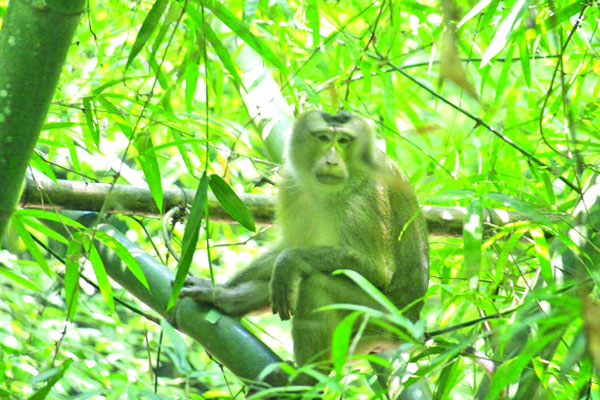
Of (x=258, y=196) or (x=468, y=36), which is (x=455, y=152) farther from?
(x=258, y=196)

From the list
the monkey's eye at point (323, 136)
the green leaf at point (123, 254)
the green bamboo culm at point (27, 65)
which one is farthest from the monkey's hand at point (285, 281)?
the green bamboo culm at point (27, 65)

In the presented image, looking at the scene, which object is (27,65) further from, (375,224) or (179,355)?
(375,224)

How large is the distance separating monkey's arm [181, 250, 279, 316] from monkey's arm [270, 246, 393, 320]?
0.62ft

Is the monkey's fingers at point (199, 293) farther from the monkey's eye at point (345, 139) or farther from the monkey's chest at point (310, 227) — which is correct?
the monkey's eye at point (345, 139)

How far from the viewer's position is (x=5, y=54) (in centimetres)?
173

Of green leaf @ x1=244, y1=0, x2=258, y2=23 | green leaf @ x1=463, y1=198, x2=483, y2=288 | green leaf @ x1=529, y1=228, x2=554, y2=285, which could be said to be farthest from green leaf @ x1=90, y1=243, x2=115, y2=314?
green leaf @ x1=529, y1=228, x2=554, y2=285

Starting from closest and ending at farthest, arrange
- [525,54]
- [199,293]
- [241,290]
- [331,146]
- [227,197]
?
[227,197] < [525,54] < [199,293] < [241,290] < [331,146]

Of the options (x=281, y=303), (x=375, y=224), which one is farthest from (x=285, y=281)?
(x=375, y=224)

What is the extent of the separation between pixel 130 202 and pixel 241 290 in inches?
27.3

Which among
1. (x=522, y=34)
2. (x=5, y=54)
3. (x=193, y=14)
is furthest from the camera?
(x=522, y=34)

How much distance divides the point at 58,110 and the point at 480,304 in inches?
112

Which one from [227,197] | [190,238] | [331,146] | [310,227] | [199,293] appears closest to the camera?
[190,238]

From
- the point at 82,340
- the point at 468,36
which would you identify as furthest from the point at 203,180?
the point at 82,340

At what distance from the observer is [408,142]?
3490mm
